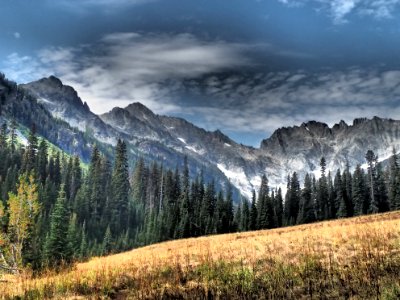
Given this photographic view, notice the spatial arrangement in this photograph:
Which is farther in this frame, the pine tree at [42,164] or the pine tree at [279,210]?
the pine tree at [42,164]

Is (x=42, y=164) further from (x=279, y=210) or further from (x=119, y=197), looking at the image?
(x=279, y=210)

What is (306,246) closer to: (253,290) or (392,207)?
(253,290)

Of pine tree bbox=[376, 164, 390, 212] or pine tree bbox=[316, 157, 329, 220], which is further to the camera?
pine tree bbox=[316, 157, 329, 220]

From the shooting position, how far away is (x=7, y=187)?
351 ft

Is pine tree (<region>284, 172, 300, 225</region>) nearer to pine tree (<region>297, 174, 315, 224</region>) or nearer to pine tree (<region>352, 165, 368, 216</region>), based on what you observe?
pine tree (<region>297, 174, 315, 224</region>)

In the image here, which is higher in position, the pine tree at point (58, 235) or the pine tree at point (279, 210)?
the pine tree at point (279, 210)

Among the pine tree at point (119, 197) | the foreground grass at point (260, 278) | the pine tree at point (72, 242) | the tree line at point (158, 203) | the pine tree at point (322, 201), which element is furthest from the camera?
the pine tree at point (119, 197)

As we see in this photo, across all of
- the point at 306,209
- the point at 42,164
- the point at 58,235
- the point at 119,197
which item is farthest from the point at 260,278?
the point at 42,164

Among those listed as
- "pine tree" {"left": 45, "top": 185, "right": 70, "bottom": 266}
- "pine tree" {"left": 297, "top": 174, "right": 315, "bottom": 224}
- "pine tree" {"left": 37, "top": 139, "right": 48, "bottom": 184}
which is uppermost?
"pine tree" {"left": 37, "top": 139, "right": 48, "bottom": 184}

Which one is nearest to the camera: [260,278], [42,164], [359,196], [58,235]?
[260,278]

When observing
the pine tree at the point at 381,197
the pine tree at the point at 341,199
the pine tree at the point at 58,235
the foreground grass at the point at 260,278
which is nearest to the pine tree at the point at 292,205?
the pine tree at the point at 341,199

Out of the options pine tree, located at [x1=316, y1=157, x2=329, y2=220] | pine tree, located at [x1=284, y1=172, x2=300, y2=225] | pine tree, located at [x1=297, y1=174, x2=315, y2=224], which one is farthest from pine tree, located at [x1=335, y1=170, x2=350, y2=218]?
pine tree, located at [x1=284, y1=172, x2=300, y2=225]

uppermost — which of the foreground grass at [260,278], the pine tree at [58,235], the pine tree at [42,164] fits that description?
the pine tree at [42,164]

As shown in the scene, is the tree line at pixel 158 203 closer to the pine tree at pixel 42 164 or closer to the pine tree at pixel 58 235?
the pine tree at pixel 42 164
